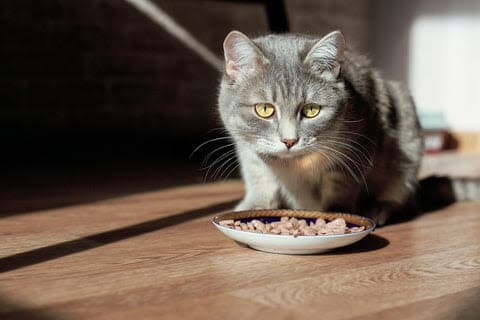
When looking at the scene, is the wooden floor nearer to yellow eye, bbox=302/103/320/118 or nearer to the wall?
yellow eye, bbox=302/103/320/118

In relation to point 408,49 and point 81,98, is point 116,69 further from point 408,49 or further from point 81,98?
point 408,49

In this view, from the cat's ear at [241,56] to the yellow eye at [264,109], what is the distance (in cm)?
10

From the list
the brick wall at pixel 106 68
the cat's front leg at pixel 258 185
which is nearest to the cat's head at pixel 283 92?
the cat's front leg at pixel 258 185

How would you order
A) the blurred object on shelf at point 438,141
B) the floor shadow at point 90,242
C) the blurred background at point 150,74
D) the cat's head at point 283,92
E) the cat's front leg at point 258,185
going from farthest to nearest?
the blurred object on shelf at point 438,141
the blurred background at point 150,74
the cat's front leg at point 258,185
the cat's head at point 283,92
the floor shadow at point 90,242

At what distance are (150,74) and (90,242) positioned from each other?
7.21 ft

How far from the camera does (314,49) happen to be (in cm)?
162

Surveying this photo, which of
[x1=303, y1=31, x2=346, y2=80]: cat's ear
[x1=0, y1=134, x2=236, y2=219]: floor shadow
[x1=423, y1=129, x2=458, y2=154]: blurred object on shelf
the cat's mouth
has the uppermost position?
[x1=303, y1=31, x2=346, y2=80]: cat's ear

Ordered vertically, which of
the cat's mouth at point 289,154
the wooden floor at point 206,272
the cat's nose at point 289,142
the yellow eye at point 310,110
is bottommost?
the wooden floor at point 206,272

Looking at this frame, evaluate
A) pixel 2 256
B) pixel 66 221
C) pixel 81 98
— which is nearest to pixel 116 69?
pixel 81 98

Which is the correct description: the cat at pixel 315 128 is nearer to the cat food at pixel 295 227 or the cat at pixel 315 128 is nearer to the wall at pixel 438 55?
the cat food at pixel 295 227

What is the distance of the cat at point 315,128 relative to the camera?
1.59m

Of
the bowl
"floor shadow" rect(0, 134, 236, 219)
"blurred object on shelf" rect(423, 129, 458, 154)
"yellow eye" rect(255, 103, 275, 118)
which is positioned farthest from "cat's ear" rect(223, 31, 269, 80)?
"blurred object on shelf" rect(423, 129, 458, 154)

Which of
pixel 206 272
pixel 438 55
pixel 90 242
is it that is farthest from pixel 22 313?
pixel 438 55

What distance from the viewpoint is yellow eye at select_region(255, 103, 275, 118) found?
5.23 feet
